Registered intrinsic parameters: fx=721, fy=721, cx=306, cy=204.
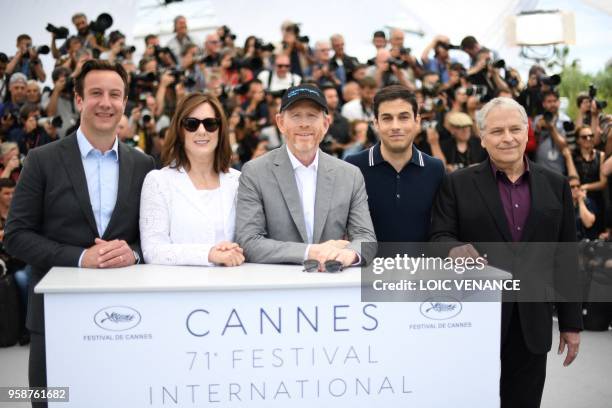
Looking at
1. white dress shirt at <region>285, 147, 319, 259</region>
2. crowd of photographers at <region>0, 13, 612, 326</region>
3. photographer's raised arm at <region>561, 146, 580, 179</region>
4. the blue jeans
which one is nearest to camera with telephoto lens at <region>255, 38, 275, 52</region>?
crowd of photographers at <region>0, 13, 612, 326</region>

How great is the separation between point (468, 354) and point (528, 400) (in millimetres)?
619

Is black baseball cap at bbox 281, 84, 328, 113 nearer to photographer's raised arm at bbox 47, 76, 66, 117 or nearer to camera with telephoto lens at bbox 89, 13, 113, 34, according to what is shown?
photographer's raised arm at bbox 47, 76, 66, 117

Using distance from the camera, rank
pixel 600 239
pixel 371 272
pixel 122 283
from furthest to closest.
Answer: pixel 600 239, pixel 371 272, pixel 122 283

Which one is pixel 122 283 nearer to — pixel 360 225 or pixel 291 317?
pixel 291 317

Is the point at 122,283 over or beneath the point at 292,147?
beneath

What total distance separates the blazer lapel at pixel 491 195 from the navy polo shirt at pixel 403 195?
0.26 m

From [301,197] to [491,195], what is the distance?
744 mm

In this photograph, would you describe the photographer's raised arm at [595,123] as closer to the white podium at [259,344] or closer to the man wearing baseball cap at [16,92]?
the white podium at [259,344]

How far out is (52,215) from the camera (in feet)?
8.79

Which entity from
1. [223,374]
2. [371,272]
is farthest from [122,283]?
[371,272]

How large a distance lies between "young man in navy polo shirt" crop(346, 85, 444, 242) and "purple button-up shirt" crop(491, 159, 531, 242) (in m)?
0.31

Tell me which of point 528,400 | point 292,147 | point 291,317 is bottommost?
point 528,400

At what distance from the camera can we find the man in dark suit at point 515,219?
9.14 feet

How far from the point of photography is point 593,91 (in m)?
7.68
